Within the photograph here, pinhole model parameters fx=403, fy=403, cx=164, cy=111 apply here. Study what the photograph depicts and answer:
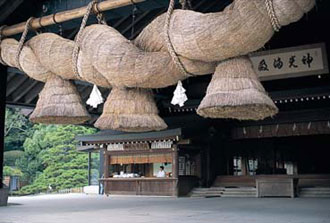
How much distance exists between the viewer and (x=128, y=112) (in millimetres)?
3332

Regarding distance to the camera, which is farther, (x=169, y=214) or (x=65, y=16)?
(x=169, y=214)

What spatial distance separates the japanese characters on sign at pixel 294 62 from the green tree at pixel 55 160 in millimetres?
13561

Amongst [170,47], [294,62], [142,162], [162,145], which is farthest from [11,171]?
[170,47]

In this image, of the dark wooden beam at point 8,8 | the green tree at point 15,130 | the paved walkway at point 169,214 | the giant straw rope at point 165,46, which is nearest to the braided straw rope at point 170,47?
the giant straw rope at point 165,46

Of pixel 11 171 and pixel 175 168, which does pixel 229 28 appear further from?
pixel 11 171

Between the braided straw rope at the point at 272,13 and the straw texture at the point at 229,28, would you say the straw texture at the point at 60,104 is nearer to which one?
the straw texture at the point at 229,28

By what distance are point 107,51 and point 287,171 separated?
1365 centimetres

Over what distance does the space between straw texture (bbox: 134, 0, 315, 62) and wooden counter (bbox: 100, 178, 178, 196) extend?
33.2 feet

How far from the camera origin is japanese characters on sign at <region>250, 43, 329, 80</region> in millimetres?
10711

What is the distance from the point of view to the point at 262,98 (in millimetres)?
2666

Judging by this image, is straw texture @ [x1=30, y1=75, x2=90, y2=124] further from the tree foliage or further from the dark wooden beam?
the tree foliage

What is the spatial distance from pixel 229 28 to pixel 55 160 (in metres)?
20.6

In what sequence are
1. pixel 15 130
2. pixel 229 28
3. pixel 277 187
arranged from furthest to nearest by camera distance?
pixel 15 130 < pixel 277 187 < pixel 229 28

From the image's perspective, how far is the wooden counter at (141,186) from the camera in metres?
12.7
